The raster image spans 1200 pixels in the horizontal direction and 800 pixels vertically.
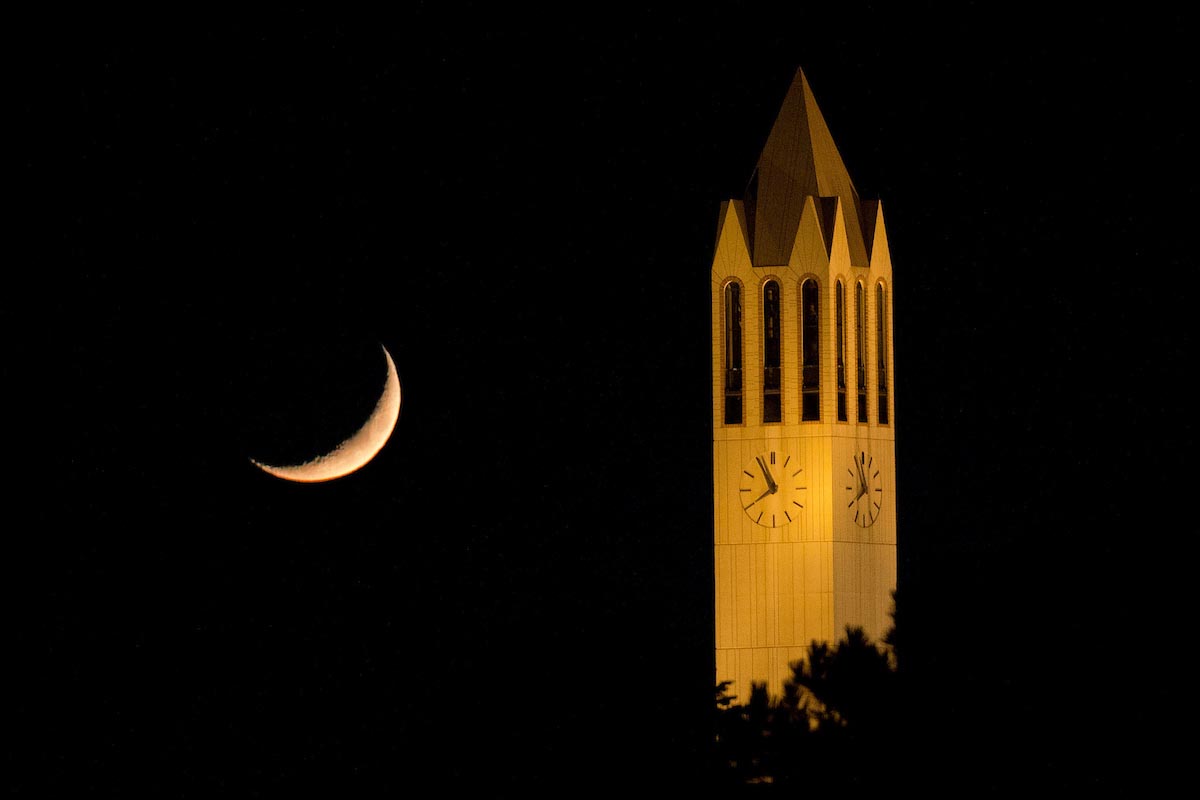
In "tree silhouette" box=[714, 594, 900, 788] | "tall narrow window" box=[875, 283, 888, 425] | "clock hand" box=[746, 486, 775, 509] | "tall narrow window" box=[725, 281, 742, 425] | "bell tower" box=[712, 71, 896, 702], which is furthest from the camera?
"tall narrow window" box=[875, 283, 888, 425]

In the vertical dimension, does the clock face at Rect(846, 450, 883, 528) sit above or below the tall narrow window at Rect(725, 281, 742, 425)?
below

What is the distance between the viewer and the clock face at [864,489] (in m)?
65.3

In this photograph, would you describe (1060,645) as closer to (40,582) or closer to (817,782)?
(817,782)

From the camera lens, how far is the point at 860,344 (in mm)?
66000

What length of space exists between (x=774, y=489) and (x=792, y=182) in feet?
17.4

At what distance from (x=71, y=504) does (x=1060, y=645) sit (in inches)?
1614

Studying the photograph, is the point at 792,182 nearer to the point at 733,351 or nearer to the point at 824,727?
the point at 733,351

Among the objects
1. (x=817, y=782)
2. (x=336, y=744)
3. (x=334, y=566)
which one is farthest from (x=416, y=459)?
(x=817, y=782)

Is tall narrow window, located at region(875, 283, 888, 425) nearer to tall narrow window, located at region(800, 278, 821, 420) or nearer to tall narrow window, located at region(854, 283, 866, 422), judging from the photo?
tall narrow window, located at region(854, 283, 866, 422)

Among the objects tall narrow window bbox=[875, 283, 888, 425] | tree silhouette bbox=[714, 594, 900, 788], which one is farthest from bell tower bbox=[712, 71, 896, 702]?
tree silhouette bbox=[714, 594, 900, 788]

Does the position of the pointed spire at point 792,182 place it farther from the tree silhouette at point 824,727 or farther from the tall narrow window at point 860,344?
the tree silhouette at point 824,727

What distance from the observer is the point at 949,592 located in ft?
151

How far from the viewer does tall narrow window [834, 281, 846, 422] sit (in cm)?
6531

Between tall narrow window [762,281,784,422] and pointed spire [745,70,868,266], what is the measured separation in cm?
66
